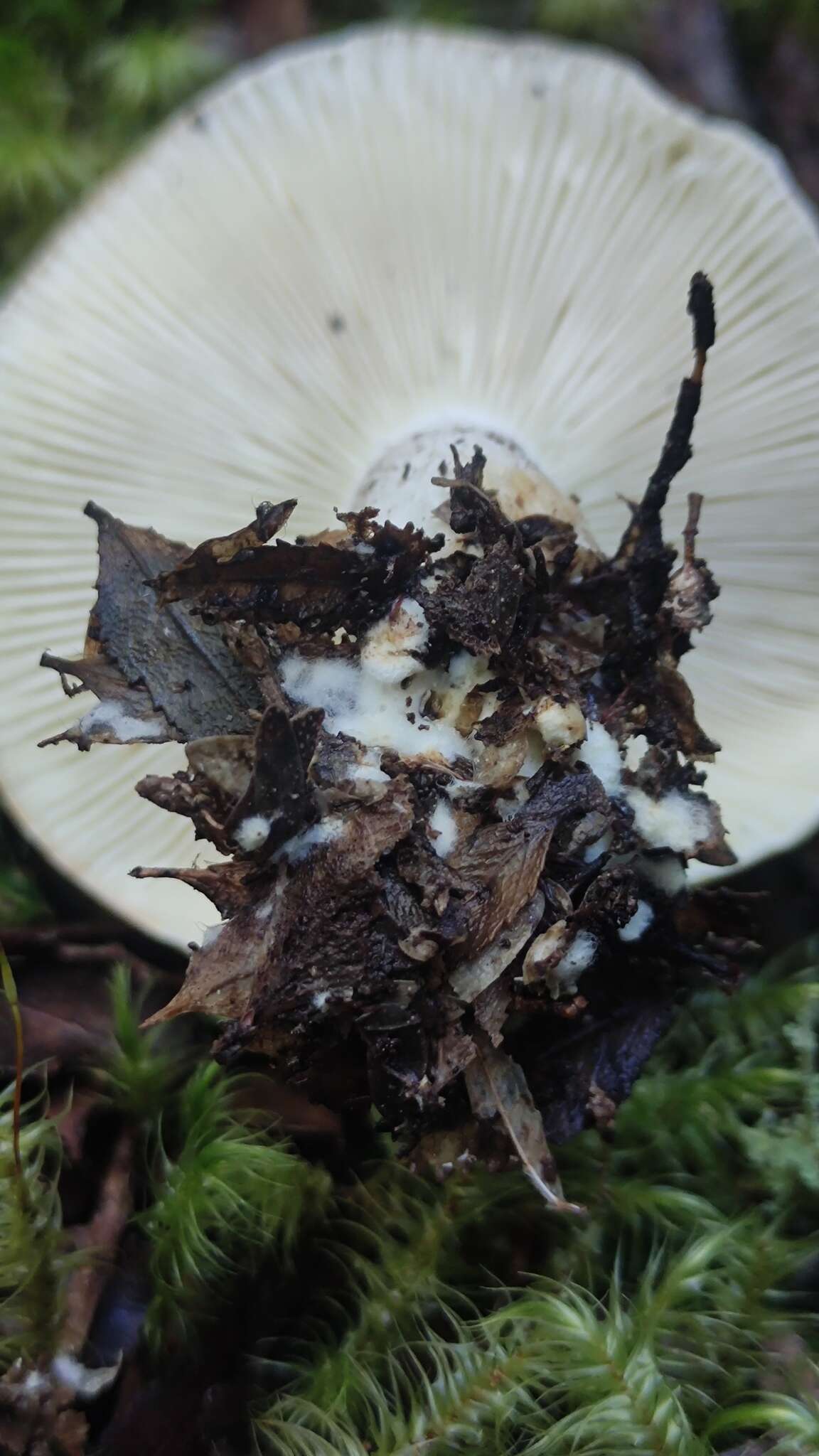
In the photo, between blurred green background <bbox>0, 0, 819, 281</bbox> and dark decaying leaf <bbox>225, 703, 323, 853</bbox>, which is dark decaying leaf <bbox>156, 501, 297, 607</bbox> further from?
blurred green background <bbox>0, 0, 819, 281</bbox>

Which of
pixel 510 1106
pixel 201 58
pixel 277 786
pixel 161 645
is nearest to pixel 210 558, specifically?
pixel 161 645

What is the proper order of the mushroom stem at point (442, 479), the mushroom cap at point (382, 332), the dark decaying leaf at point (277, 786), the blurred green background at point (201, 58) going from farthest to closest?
the blurred green background at point (201, 58)
the mushroom cap at point (382, 332)
the mushroom stem at point (442, 479)
the dark decaying leaf at point (277, 786)

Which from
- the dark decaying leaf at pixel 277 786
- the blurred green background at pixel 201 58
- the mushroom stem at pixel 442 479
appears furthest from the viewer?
the blurred green background at pixel 201 58

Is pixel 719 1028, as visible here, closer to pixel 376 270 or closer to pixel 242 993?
pixel 242 993

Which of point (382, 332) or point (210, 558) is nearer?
point (210, 558)

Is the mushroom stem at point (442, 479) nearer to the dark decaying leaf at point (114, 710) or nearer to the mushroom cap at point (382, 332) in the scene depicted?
the mushroom cap at point (382, 332)

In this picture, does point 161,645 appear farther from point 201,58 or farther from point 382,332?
point 201,58

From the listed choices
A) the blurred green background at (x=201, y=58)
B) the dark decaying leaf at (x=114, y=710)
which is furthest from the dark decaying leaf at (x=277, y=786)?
the blurred green background at (x=201, y=58)

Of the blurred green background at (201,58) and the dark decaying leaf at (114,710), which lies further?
the blurred green background at (201,58)
